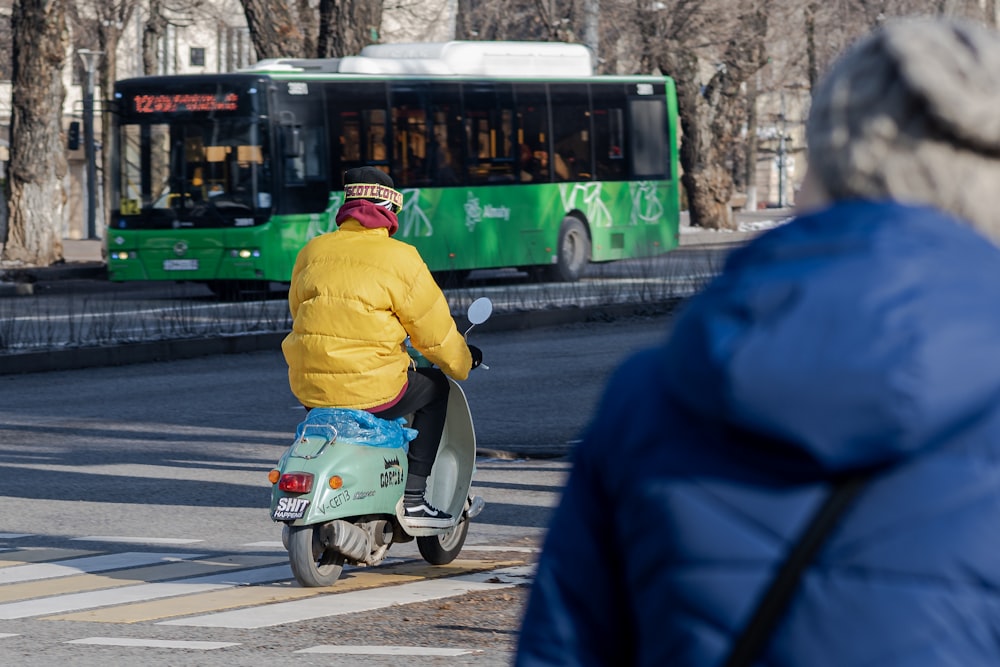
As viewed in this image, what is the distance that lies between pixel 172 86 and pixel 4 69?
3913 cm

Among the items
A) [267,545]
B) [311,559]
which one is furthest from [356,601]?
[267,545]

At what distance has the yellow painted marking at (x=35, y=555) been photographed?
7.99 meters

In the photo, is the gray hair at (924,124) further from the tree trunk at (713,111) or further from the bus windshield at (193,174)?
the tree trunk at (713,111)

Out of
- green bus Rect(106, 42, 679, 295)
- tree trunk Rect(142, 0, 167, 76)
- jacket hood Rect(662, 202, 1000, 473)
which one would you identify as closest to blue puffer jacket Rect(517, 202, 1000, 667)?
jacket hood Rect(662, 202, 1000, 473)

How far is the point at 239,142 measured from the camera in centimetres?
2453

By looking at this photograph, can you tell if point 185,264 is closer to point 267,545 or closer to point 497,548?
point 267,545

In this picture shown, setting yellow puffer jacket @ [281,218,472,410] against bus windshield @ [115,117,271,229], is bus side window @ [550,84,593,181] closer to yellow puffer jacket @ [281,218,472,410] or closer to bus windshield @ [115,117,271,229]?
bus windshield @ [115,117,271,229]

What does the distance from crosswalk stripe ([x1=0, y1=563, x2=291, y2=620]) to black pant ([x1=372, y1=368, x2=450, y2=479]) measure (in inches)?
28.3

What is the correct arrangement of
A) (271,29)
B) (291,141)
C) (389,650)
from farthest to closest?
(271,29) < (291,141) < (389,650)

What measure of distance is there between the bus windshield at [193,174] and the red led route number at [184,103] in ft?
0.56

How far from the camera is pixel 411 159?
26438 millimetres

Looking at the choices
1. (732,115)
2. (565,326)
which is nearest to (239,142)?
(565,326)

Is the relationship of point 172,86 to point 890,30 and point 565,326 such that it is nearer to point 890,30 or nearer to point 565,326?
point 565,326

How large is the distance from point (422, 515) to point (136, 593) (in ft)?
3.98
